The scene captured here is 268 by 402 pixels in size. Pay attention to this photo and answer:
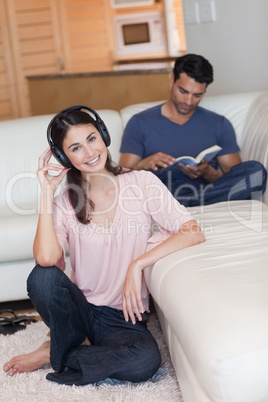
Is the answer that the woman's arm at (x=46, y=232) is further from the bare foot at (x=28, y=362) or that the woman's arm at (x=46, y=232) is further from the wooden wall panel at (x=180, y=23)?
the wooden wall panel at (x=180, y=23)

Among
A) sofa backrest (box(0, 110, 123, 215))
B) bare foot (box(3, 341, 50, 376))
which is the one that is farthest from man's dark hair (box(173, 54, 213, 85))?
bare foot (box(3, 341, 50, 376))

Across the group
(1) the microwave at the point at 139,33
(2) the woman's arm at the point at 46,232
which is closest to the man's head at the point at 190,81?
(2) the woman's arm at the point at 46,232

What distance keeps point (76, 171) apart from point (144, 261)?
1.33 feet

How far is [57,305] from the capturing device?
196 centimetres

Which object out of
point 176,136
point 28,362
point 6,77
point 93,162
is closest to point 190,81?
point 176,136

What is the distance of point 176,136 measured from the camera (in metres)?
2.96

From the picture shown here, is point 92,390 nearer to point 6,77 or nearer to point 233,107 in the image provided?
point 233,107

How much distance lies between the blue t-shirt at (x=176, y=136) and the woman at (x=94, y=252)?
0.76m

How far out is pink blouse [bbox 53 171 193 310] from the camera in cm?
210

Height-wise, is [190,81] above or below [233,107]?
above

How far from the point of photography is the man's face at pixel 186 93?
293 cm

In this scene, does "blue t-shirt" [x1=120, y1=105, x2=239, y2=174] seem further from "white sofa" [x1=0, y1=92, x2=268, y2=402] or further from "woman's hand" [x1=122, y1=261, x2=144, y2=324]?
"woman's hand" [x1=122, y1=261, x2=144, y2=324]

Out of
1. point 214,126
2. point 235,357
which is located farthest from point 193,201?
point 235,357

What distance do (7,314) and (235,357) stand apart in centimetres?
169
